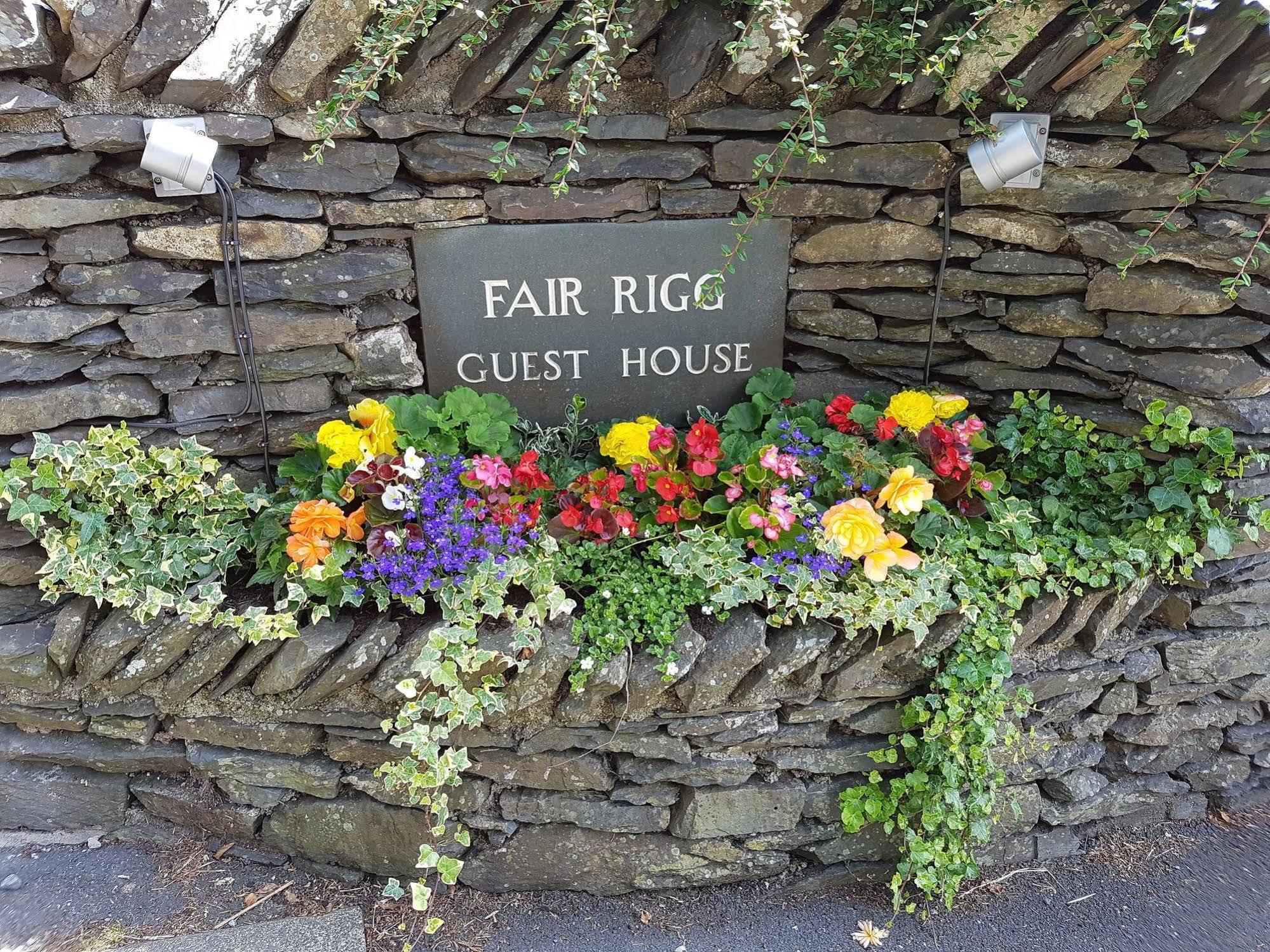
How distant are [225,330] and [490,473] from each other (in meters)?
0.86

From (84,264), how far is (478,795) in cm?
171

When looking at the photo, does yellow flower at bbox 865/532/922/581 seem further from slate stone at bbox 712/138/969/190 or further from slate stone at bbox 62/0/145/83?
slate stone at bbox 62/0/145/83

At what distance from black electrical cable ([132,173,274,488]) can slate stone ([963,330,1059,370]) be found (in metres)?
2.07

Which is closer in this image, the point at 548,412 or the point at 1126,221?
the point at 1126,221

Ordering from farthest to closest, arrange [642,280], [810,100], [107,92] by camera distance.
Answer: [642,280], [810,100], [107,92]

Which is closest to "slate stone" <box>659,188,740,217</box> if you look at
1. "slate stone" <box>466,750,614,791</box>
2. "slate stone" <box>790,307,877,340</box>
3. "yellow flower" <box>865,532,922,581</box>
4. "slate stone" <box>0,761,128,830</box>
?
"slate stone" <box>790,307,877,340</box>

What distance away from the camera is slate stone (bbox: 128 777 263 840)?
7.59ft

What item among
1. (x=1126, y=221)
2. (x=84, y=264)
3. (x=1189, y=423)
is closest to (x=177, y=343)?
(x=84, y=264)

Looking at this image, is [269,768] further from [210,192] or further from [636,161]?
[636,161]

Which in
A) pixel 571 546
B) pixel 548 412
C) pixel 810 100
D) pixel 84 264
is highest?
pixel 810 100

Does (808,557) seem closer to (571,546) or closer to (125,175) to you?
(571,546)

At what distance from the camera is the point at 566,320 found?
2.59 m

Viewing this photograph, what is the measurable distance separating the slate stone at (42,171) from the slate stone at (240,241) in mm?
171

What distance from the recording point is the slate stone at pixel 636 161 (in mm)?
2348
